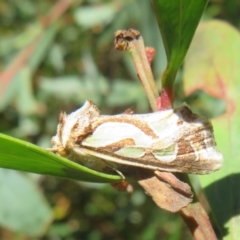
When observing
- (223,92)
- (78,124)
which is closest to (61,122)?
(78,124)

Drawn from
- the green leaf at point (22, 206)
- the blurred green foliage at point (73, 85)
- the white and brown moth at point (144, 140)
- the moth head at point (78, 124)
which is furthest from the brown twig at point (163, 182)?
the blurred green foliage at point (73, 85)

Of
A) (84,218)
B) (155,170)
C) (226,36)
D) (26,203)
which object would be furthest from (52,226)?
(155,170)

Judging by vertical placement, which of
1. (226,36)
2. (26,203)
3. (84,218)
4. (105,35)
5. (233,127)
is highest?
(226,36)

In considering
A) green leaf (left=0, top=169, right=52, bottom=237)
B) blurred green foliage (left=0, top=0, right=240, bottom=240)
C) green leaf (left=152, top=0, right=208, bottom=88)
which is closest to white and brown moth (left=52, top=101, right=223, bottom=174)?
green leaf (left=152, top=0, right=208, bottom=88)

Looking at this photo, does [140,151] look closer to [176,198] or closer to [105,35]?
[176,198]

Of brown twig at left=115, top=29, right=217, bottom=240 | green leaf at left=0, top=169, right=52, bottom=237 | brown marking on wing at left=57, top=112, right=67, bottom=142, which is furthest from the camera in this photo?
green leaf at left=0, top=169, right=52, bottom=237

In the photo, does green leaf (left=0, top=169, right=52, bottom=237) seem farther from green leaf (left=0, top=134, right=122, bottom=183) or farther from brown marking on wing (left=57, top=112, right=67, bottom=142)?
A: green leaf (left=0, top=134, right=122, bottom=183)

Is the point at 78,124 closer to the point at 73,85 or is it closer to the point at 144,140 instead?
the point at 144,140
